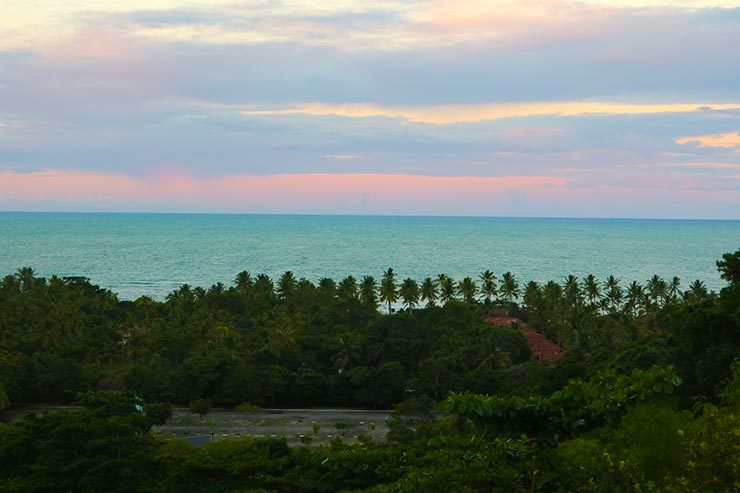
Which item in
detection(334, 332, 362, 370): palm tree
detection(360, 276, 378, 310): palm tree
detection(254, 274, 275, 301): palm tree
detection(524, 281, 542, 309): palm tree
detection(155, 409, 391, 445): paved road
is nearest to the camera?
detection(155, 409, 391, 445): paved road

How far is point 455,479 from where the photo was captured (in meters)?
16.8

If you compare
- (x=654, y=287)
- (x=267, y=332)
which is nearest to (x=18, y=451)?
(x=267, y=332)

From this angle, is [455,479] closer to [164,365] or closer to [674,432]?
[674,432]

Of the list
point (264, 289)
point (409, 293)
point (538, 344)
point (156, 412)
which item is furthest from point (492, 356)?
point (264, 289)

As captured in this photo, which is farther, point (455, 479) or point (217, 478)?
point (217, 478)

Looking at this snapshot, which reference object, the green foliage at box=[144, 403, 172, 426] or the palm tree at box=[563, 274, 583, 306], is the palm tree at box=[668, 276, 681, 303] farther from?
the green foliage at box=[144, 403, 172, 426]

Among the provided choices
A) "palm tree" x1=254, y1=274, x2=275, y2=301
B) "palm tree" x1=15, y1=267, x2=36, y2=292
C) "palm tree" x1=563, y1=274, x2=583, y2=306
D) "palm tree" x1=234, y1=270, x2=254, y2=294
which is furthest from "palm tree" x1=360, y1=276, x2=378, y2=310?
"palm tree" x1=15, y1=267, x2=36, y2=292

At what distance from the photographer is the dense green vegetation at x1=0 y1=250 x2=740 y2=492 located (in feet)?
56.4

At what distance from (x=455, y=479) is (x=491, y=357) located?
200ft

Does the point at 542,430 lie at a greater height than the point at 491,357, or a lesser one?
greater

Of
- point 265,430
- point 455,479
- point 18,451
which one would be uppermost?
point 455,479

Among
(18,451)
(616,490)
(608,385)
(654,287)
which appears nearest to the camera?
(616,490)

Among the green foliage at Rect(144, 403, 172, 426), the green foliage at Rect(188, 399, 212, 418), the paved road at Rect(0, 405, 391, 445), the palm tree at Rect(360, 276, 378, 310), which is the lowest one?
the paved road at Rect(0, 405, 391, 445)

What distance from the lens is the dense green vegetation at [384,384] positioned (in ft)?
56.4
